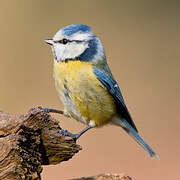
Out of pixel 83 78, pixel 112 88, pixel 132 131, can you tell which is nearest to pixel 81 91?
pixel 83 78

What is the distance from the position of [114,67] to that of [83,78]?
3.56 meters

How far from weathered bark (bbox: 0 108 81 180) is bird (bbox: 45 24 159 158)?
56 cm

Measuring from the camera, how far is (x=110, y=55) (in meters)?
6.53

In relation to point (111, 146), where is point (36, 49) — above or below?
above

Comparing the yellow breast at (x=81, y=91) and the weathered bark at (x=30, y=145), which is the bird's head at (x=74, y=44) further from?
the weathered bark at (x=30, y=145)

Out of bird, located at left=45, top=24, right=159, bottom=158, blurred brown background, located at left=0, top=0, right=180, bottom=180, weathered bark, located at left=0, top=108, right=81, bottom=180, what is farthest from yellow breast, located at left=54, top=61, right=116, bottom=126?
blurred brown background, located at left=0, top=0, right=180, bottom=180

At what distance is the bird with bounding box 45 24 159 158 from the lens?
2.86 metres

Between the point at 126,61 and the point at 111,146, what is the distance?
191cm

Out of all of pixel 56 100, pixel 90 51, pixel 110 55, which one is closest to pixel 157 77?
pixel 110 55

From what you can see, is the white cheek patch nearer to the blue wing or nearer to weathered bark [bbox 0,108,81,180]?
the blue wing

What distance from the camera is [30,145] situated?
7.06 feet

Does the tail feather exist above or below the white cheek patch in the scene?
below

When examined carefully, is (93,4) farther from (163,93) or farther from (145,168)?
(145,168)

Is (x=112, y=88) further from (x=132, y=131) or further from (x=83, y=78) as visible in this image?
(x=132, y=131)
